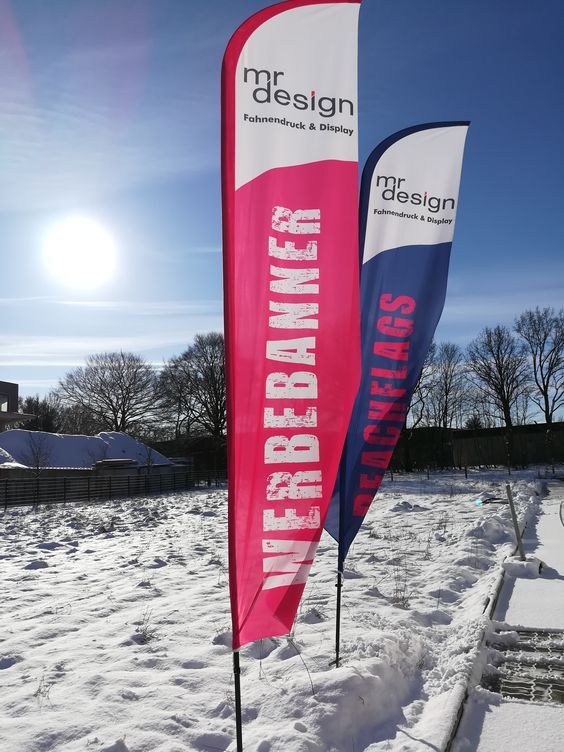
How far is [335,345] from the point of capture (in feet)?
12.4

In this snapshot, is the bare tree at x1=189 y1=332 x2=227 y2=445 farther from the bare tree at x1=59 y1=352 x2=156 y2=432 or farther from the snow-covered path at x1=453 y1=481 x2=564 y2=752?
the snow-covered path at x1=453 y1=481 x2=564 y2=752

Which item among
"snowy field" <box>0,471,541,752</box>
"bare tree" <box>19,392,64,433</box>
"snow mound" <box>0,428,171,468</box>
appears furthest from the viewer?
"bare tree" <box>19,392,64,433</box>

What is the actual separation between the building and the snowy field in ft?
160

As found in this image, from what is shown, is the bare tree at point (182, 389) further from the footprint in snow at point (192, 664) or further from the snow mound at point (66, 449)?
the footprint in snow at point (192, 664)

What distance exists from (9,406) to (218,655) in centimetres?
5882

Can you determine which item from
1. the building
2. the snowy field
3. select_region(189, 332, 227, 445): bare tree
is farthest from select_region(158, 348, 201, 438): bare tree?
the snowy field

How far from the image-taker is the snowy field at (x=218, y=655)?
3.79 meters

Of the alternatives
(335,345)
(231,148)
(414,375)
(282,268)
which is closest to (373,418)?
(414,375)

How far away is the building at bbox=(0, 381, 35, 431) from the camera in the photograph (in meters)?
55.3

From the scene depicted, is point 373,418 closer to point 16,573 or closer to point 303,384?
point 303,384

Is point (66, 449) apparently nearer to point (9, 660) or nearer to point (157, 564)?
point (157, 564)

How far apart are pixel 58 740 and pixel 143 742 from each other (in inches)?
22.1

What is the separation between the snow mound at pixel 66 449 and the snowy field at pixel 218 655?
33180mm

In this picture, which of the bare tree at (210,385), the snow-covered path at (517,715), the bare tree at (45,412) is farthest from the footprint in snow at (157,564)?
the bare tree at (45,412)
